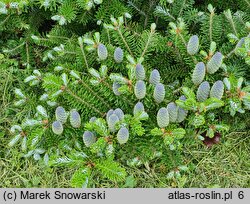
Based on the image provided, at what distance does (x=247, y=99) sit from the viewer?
1615 mm

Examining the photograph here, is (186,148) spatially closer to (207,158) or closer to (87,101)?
(207,158)

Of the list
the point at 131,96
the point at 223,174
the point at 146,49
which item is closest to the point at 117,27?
the point at 146,49

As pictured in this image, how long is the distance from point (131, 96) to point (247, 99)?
47 centimetres

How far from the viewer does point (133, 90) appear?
1668 mm

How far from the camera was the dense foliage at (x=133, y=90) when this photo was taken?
5.30 feet

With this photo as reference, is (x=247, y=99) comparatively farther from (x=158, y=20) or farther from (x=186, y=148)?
(x=158, y=20)

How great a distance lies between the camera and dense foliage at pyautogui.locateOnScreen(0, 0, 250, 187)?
1.62 meters

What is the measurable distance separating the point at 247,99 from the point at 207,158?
1.71 ft

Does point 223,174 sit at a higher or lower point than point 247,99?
lower
